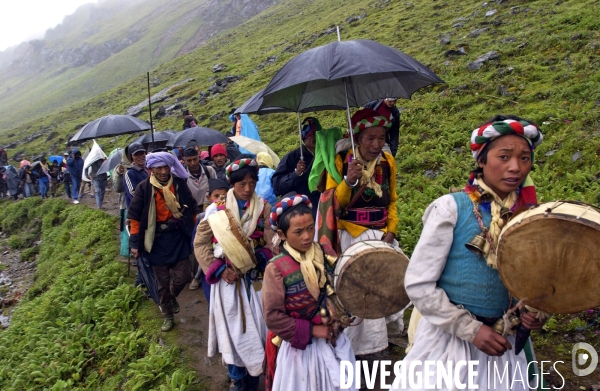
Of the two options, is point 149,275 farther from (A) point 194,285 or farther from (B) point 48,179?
(B) point 48,179

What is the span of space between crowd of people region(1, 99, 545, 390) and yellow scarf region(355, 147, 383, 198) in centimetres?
1

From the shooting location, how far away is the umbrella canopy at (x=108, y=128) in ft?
26.9

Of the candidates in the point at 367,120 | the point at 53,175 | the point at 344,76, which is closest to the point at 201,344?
the point at 367,120

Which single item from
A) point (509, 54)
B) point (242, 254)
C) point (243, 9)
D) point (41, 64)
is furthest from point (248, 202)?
point (41, 64)

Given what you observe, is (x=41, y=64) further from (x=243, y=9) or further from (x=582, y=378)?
(x=582, y=378)

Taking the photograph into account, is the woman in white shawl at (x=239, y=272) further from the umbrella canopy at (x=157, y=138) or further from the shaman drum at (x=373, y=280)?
the umbrella canopy at (x=157, y=138)

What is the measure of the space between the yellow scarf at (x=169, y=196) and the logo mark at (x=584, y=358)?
15.7 feet

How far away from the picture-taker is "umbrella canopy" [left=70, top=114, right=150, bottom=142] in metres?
8.20

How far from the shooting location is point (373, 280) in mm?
2648

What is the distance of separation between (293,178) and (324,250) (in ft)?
5.84

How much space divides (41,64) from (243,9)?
83415mm

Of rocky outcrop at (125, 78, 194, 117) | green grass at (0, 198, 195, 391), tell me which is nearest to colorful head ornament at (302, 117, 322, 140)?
green grass at (0, 198, 195, 391)

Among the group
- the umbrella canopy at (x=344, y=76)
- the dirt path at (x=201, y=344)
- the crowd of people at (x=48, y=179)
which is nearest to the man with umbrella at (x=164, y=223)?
the dirt path at (x=201, y=344)

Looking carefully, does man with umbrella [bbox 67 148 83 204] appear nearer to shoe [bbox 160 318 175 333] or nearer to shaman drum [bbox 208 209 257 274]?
shoe [bbox 160 318 175 333]
